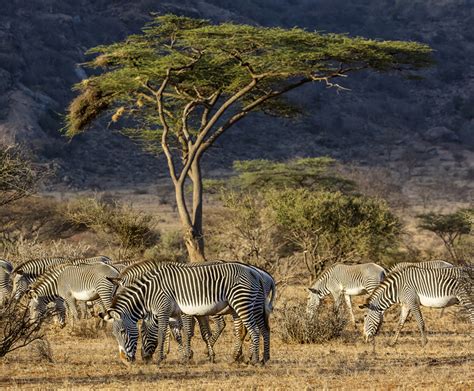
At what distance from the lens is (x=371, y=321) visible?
543 inches

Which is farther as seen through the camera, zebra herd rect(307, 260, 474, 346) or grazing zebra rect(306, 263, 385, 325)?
grazing zebra rect(306, 263, 385, 325)

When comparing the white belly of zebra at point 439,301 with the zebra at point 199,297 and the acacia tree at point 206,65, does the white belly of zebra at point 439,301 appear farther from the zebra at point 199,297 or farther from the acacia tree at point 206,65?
the acacia tree at point 206,65

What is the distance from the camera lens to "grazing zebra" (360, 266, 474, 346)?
45.2 ft

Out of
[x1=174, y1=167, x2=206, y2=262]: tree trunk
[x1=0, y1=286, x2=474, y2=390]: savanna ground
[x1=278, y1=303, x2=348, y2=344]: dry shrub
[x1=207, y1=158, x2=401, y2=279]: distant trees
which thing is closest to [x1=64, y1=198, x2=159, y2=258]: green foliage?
[x1=207, y1=158, x2=401, y2=279]: distant trees

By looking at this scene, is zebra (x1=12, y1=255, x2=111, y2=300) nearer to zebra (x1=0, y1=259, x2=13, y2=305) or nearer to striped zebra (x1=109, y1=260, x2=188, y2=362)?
zebra (x1=0, y1=259, x2=13, y2=305)

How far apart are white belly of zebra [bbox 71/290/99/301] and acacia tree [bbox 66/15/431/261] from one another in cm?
472

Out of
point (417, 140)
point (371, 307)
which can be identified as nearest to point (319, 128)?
point (417, 140)

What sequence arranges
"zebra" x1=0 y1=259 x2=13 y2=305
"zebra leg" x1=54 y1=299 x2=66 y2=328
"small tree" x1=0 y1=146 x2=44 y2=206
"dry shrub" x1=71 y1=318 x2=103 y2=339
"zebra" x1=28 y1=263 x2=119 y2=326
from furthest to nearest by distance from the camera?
"small tree" x1=0 y1=146 x2=44 y2=206 < "zebra" x1=0 y1=259 x2=13 y2=305 < "zebra leg" x1=54 y1=299 x2=66 y2=328 < "dry shrub" x1=71 y1=318 x2=103 y2=339 < "zebra" x1=28 y1=263 x2=119 y2=326

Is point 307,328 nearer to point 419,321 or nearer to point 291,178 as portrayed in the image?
point 419,321

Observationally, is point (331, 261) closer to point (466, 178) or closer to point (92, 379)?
point (92, 379)

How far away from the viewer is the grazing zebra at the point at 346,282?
53.3ft

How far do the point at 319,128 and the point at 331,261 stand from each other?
4560 cm

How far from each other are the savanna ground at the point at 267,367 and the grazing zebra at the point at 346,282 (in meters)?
1.26

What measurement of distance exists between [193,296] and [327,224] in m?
11.6
